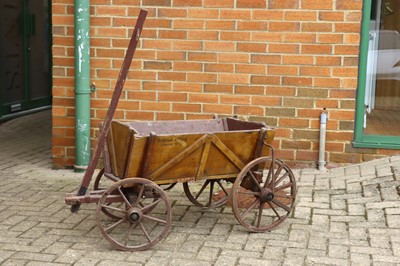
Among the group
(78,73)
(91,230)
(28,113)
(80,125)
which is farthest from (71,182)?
(28,113)

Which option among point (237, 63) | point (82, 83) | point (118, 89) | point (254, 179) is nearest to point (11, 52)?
point (82, 83)

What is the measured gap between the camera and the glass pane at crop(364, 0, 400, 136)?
682cm

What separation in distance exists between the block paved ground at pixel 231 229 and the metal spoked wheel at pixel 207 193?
0.28 ft

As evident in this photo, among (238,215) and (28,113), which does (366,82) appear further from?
(28,113)

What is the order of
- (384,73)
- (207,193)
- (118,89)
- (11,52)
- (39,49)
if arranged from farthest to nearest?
(39,49) → (11,52) → (384,73) → (207,193) → (118,89)

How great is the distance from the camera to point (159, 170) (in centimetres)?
467

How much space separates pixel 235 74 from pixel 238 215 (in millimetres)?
2268

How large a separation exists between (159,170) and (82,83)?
2416 mm

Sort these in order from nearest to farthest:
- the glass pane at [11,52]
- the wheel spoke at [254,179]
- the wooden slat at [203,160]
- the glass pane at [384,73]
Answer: the wooden slat at [203,160] → the wheel spoke at [254,179] → the glass pane at [384,73] → the glass pane at [11,52]

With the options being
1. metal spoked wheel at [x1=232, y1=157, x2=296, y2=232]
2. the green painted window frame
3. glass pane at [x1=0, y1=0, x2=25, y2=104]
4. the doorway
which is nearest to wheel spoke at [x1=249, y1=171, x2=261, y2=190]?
metal spoked wheel at [x1=232, y1=157, x2=296, y2=232]

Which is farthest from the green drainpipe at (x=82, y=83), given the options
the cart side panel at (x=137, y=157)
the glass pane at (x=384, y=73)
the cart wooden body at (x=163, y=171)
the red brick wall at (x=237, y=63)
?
the glass pane at (x=384, y=73)

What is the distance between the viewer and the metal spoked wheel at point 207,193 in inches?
218

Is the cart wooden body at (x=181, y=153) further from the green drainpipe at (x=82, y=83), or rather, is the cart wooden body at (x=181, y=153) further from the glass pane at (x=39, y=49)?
the glass pane at (x=39, y=49)

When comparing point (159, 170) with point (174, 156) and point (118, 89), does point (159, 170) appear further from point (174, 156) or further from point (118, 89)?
point (118, 89)
